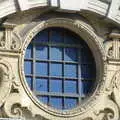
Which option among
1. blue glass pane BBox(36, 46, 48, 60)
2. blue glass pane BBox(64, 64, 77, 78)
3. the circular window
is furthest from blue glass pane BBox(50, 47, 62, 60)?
blue glass pane BBox(64, 64, 77, 78)

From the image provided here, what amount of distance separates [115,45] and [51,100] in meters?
1.94

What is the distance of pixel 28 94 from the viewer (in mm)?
19234

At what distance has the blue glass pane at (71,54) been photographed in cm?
2009

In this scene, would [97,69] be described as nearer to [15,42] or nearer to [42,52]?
[42,52]

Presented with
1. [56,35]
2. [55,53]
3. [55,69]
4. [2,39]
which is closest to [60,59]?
[55,53]

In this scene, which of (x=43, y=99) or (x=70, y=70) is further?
Result: (x=70, y=70)

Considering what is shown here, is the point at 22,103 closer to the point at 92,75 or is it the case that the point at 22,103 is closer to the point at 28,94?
the point at 28,94

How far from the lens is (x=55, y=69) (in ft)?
65.3

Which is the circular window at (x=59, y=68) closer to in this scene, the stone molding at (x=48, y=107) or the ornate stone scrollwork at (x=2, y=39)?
the stone molding at (x=48, y=107)

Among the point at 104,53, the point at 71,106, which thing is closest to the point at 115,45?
the point at 104,53

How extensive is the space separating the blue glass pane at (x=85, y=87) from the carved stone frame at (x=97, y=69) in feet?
0.81

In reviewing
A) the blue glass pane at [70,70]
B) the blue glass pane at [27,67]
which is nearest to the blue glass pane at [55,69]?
the blue glass pane at [70,70]

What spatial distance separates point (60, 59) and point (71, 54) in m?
0.30

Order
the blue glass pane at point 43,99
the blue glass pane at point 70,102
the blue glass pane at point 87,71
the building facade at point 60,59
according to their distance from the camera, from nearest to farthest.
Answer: the building facade at point 60,59
the blue glass pane at point 43,99
the blue glass pane at point 70,102
the blue glass pane at point 87,71
